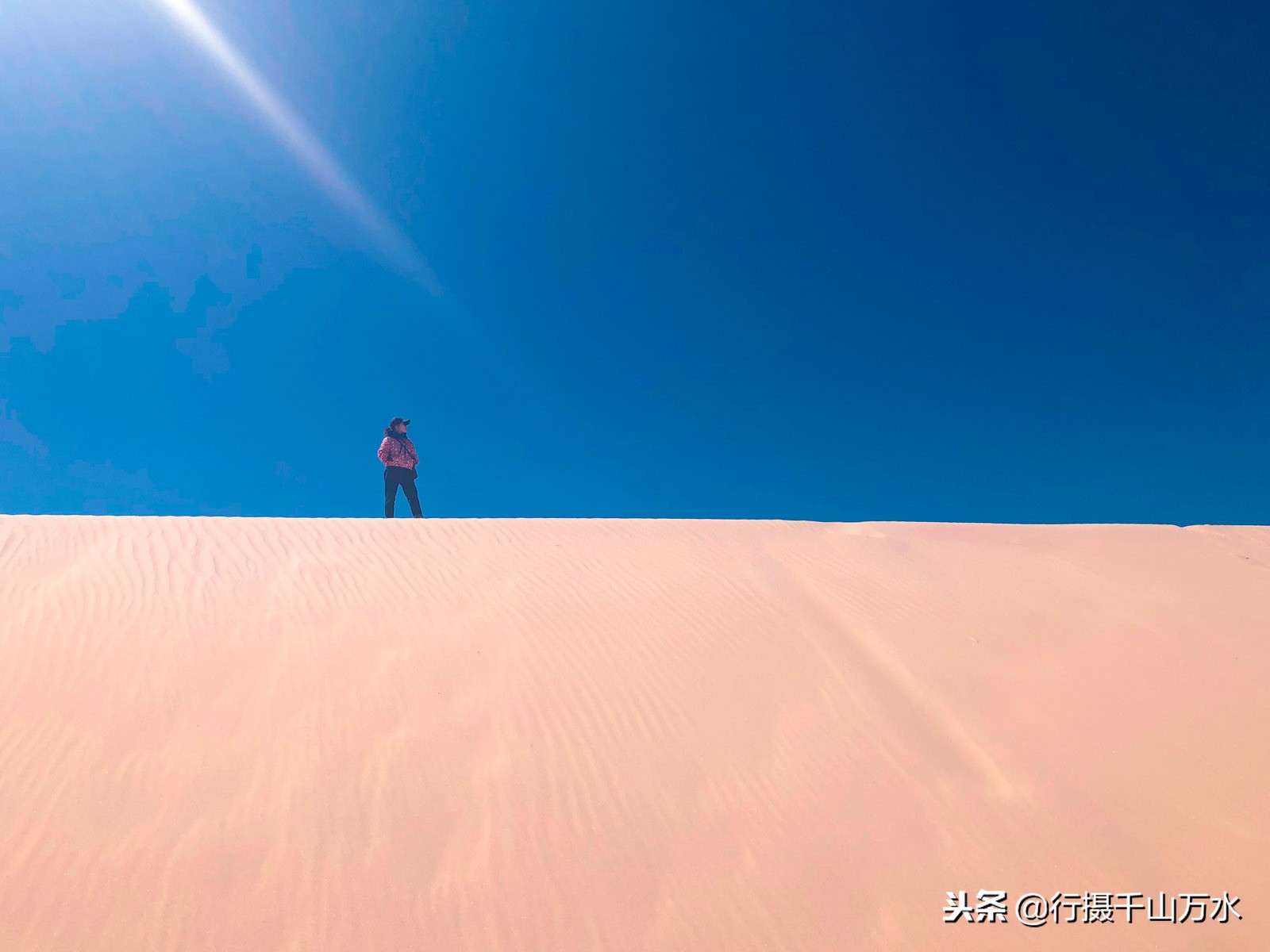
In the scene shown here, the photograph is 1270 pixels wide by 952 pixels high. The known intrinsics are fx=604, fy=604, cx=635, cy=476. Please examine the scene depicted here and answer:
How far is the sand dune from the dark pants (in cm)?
382

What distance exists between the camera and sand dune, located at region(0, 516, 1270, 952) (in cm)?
236

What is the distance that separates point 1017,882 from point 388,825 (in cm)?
272

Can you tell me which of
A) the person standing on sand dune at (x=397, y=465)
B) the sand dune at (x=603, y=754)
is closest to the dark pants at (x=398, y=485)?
the person standing on sand dune at (x=397, y=465)

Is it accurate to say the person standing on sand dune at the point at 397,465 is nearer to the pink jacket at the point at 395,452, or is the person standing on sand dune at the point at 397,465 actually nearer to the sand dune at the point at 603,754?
the pink jacket at the point at 395,452

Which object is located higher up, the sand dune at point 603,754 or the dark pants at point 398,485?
the dark pants at point 398,485

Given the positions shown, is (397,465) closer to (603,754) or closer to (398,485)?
(398,485)

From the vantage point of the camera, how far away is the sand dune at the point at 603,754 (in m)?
2.36

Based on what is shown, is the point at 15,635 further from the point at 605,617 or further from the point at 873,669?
the point at 873,669

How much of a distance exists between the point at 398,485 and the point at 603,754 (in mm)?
7244

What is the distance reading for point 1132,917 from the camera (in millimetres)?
2408

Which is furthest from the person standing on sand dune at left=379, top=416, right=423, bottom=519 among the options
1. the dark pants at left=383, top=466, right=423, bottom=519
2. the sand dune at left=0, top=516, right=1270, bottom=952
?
the sand dune at left=0, top=516, right=1270, bottom=952

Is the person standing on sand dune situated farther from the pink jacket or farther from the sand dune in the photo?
the sand dune

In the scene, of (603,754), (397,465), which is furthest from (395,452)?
(603,754)

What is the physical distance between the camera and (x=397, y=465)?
367 inches
